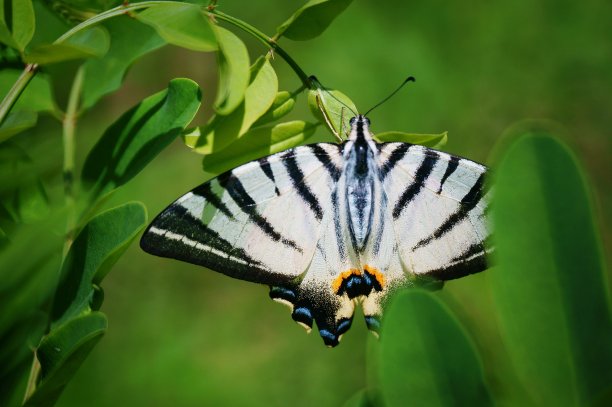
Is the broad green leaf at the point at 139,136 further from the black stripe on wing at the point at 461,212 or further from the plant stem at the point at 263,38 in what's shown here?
the black stripe on wing at the point at 461,212

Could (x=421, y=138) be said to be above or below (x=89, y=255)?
above

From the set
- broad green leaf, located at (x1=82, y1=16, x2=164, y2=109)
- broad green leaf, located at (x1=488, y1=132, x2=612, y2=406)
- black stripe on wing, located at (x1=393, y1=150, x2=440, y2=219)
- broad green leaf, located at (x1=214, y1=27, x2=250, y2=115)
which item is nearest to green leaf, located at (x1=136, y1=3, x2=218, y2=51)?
broad green leaf, located at (x1=214, y1=27, x2=250, y2=115)

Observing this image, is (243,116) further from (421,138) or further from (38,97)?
(38,97)

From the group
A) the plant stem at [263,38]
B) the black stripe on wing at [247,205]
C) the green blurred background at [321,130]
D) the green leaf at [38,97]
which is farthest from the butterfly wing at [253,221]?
the green blurred background at [321,130]

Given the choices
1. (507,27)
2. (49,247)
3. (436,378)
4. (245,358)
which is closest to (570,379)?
(436,378)

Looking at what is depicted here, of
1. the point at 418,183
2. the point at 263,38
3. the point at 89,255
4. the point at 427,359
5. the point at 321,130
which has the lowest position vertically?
the point at 427,359

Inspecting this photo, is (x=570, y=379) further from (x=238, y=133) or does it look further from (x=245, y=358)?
(x=245, y=358)

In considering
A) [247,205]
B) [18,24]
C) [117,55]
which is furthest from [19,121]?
[247,205]
